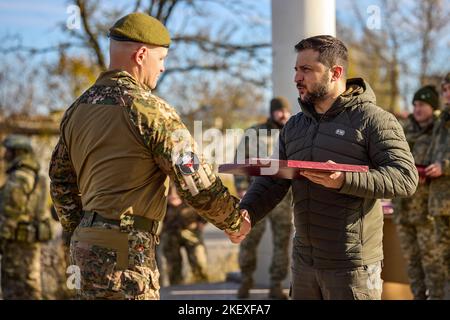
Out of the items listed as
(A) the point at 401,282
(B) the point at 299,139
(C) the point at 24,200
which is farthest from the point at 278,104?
(B) the point at 299,139

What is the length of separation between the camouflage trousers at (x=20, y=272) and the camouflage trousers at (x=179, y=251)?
2.68 m

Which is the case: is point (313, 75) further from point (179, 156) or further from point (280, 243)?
point (280, 243)

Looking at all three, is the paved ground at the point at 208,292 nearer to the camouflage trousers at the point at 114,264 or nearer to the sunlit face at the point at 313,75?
the sunlit face at the point at 313,75

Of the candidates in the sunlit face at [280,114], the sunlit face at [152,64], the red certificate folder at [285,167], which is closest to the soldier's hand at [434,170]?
the sunlit face at [280,114]

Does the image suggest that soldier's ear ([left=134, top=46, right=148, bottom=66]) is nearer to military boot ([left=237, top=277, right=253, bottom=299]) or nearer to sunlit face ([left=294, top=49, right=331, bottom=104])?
sunlit face ([left=294, top=49, right=331, bottom=104])

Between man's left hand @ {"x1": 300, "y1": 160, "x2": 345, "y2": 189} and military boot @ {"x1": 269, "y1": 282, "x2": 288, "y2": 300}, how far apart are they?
5.39m

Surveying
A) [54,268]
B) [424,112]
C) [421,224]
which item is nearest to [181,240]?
[54,268]

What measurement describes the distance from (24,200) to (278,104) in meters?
3.20

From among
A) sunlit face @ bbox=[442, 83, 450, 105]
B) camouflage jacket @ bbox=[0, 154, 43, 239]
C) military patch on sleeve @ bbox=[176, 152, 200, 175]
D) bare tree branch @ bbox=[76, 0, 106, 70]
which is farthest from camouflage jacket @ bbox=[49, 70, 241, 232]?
bare tree branch @ bbox=[76, 0, 106, 70]

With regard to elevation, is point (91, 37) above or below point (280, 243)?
above

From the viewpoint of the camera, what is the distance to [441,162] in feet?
25.1

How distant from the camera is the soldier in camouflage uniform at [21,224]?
31.1 feet

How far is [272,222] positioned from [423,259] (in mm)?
2016
